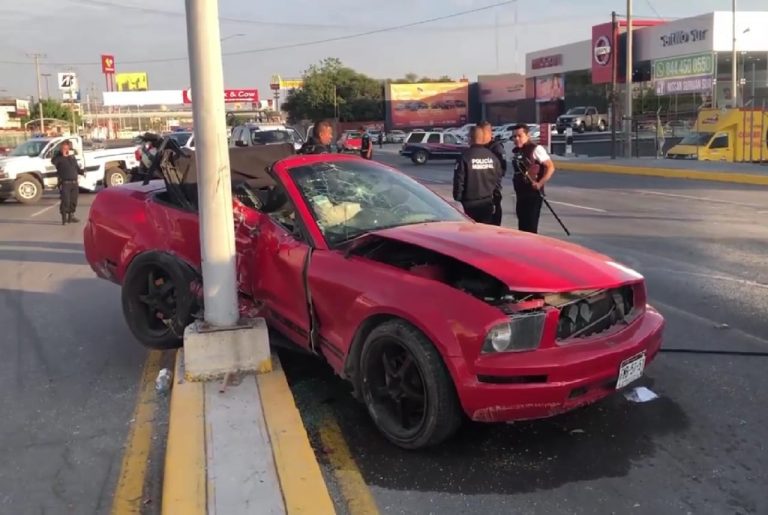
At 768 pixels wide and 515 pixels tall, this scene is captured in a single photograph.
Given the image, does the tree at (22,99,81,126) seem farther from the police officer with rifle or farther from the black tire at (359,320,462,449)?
the black tire at (359,320,462,449)

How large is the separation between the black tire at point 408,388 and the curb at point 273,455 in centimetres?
47

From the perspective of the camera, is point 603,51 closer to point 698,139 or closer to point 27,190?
point 698,139

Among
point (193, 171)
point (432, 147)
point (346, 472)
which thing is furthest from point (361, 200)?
point (432, 147)

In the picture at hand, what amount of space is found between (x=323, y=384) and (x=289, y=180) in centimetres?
143

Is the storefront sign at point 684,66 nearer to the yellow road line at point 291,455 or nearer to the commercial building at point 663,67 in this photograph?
the commercial building at point 663,67

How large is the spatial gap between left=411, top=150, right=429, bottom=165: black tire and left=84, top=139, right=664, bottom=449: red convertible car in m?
28.7

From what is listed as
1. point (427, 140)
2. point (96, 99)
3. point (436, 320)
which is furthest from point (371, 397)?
point (96, 99)

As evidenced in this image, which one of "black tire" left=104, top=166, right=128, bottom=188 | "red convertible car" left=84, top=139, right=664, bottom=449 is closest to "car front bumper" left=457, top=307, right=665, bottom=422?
"red convertible car" left=84, top=139, right=664, bottom=449

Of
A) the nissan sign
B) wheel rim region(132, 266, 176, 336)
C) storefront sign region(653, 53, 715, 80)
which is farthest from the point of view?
the nissan sign

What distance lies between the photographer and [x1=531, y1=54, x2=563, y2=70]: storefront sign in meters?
59.4

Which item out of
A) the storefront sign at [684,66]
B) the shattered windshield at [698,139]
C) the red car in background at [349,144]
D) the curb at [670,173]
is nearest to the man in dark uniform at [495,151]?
the red car in background at [349,144]

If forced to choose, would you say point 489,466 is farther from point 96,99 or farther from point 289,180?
point 96,99

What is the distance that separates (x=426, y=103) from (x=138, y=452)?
76.5 meters

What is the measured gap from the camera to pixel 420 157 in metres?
34.3
